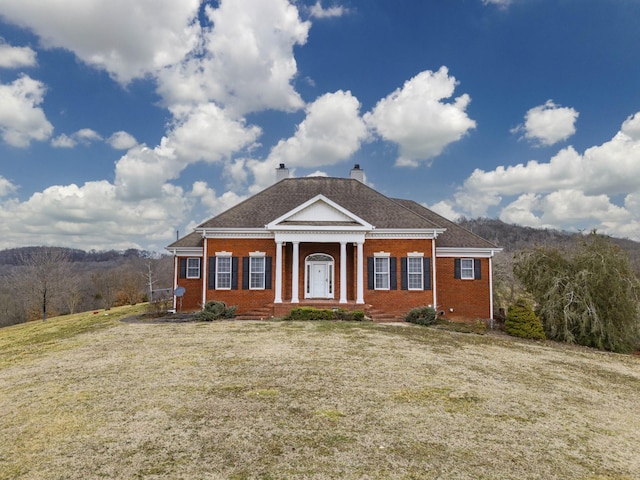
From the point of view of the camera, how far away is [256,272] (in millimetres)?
19688

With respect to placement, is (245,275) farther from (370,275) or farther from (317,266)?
(370,275)

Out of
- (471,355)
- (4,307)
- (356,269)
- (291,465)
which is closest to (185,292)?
(356,269)

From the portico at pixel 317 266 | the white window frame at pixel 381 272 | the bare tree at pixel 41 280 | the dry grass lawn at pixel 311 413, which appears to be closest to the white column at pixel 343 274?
the portico at pixel 317 266

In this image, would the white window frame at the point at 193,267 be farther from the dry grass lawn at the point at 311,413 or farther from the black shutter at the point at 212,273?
the dry grass lawn at the point at 311,413

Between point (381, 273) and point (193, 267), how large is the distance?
1033cm

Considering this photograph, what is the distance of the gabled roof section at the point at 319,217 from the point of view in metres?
19.0

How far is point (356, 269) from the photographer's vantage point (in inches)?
772

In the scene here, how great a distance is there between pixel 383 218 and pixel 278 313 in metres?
7.51

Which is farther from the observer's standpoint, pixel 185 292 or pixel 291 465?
pixel 185 292

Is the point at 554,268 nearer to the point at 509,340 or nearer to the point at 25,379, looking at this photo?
the point at 509,340

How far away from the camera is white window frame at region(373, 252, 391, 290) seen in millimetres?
19531

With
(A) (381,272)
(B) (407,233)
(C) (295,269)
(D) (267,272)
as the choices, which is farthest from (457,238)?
(D) (267,272)

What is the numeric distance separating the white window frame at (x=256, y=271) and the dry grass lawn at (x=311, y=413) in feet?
25.0

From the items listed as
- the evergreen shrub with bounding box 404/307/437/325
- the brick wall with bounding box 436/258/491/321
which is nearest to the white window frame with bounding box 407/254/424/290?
the brick wall with bounding box 436/258/491/321
